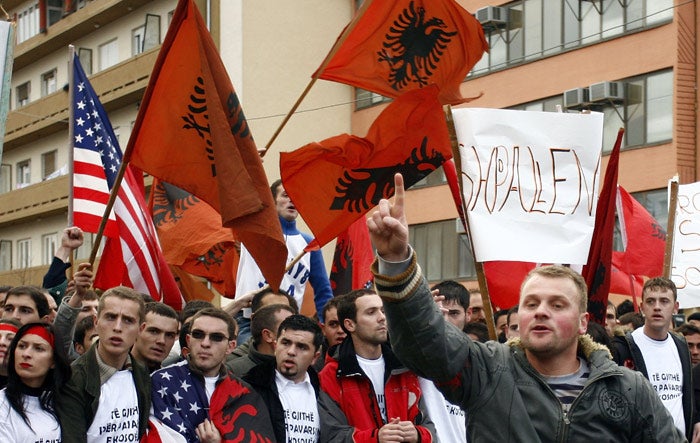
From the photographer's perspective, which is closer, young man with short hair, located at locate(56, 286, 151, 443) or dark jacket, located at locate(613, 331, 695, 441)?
young man with short hair, located at locate(56, 286, 151, 443)

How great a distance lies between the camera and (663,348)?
9.57 metres

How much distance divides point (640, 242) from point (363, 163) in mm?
5675

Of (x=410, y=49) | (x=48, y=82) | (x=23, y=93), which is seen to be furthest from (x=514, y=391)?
(x=23, y=93)

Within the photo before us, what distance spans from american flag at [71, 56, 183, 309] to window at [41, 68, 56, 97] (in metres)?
32.5

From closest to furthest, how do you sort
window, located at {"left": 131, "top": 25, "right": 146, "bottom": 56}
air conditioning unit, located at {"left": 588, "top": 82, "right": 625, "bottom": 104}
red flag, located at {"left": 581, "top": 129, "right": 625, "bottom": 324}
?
red flag, located at {"left": 581, "top": 129, "right": 625, "bottom": 324}, air conditioning unit, located at {"left": 588, "top": 82, "right": 625, "bottom": 104}, window, located at {"left": 131, "top": 25, "right": 146, "bottom": 56}

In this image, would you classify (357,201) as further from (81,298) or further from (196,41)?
(81,298)

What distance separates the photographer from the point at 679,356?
380 inches

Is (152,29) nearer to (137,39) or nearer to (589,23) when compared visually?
(137,39)

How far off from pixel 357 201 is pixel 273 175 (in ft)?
82.4

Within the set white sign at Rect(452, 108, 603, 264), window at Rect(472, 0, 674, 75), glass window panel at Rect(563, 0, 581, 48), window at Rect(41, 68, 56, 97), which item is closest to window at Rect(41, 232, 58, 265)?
window at Rect(41, 68, 56, 97)

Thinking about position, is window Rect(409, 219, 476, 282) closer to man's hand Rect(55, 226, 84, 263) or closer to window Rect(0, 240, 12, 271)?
window Rect(0, 240, 12, 271)

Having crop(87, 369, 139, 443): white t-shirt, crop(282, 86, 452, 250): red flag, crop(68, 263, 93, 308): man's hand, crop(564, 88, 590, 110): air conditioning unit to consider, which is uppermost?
crop(564, 88, 590, 110): air conditioning unit

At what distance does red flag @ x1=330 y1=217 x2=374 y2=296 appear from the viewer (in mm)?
10789

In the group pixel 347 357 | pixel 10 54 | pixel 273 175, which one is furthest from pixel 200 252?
pixel 273 175
